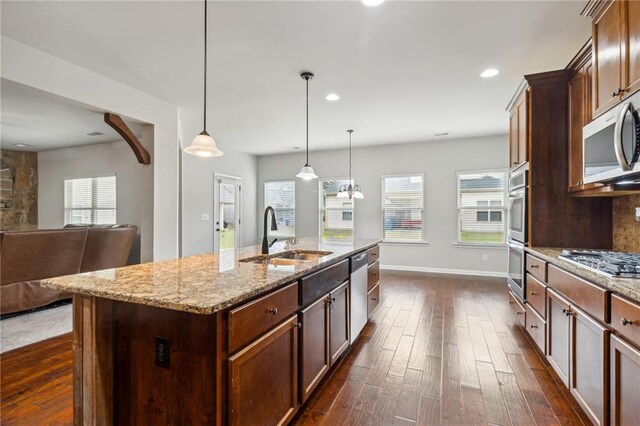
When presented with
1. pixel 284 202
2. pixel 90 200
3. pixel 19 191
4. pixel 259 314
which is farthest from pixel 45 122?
pixel 259 314

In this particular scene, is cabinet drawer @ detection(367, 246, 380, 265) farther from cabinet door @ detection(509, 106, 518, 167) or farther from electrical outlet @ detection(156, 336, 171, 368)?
electrical outlet @ detection(156, 336, 171, 368)

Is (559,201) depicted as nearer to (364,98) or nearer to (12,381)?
(364,98)

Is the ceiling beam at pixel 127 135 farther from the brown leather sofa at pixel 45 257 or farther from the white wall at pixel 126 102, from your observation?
the brown leather sofa at pixel 45 257

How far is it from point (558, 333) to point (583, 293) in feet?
1.79

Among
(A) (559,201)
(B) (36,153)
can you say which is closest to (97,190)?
(B) (36,153)

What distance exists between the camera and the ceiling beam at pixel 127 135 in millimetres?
3508

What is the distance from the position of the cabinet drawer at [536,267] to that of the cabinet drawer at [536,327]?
0.32m

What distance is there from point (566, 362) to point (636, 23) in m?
1.97

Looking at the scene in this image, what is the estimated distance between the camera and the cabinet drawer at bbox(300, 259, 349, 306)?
180 centimetres

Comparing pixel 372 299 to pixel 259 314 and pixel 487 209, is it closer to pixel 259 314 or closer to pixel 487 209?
pixel 259 314

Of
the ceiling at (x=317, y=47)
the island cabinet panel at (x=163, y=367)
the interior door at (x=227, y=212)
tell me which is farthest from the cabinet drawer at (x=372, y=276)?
the interior door at (x=227, y=212)

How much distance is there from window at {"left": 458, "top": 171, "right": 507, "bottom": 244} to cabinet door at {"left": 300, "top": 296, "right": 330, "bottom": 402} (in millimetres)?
4735

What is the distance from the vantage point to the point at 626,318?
1370mm

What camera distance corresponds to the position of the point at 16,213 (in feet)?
22.4
